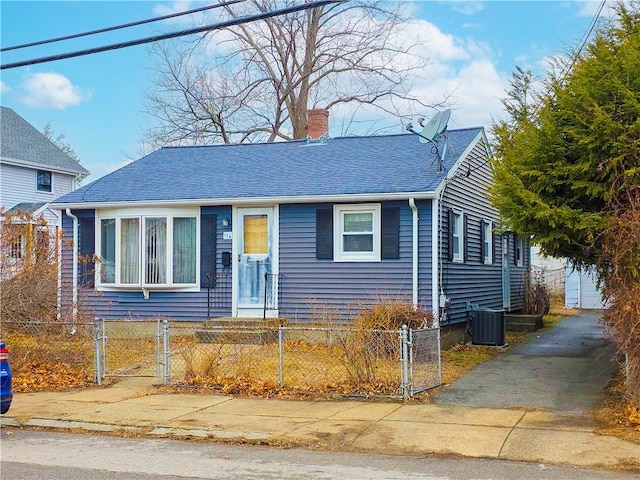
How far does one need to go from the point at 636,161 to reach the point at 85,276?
Answer: 12.4 meters

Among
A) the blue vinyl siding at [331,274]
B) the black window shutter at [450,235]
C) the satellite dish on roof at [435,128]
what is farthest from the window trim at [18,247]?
the black window shutter at [450,235]

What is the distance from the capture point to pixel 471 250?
58.1 feet

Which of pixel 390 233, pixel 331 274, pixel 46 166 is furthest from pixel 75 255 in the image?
pixel 46 166

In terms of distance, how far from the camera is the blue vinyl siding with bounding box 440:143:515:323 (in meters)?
15.8

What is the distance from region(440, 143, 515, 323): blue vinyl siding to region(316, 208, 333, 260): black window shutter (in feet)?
7.62

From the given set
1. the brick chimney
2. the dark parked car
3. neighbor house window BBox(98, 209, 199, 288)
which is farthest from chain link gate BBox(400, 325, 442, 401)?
the brick chimney

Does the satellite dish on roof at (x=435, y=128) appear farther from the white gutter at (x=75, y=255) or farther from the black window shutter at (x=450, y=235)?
the white gutter at (x=75, y=255)

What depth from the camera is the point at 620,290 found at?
29.7 ft

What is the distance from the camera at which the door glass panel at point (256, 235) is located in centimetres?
1628

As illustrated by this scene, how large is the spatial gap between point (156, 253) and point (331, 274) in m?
4.15

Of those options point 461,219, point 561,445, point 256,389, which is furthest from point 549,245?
point 461,219

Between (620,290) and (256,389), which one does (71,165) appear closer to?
(256,389)

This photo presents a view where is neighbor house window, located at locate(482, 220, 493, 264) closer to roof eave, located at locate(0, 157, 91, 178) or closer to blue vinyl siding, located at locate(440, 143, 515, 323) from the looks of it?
blue vinyl siding, located at locate(440, 143, 515, 323)

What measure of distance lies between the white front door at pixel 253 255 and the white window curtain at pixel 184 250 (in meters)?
1.06
